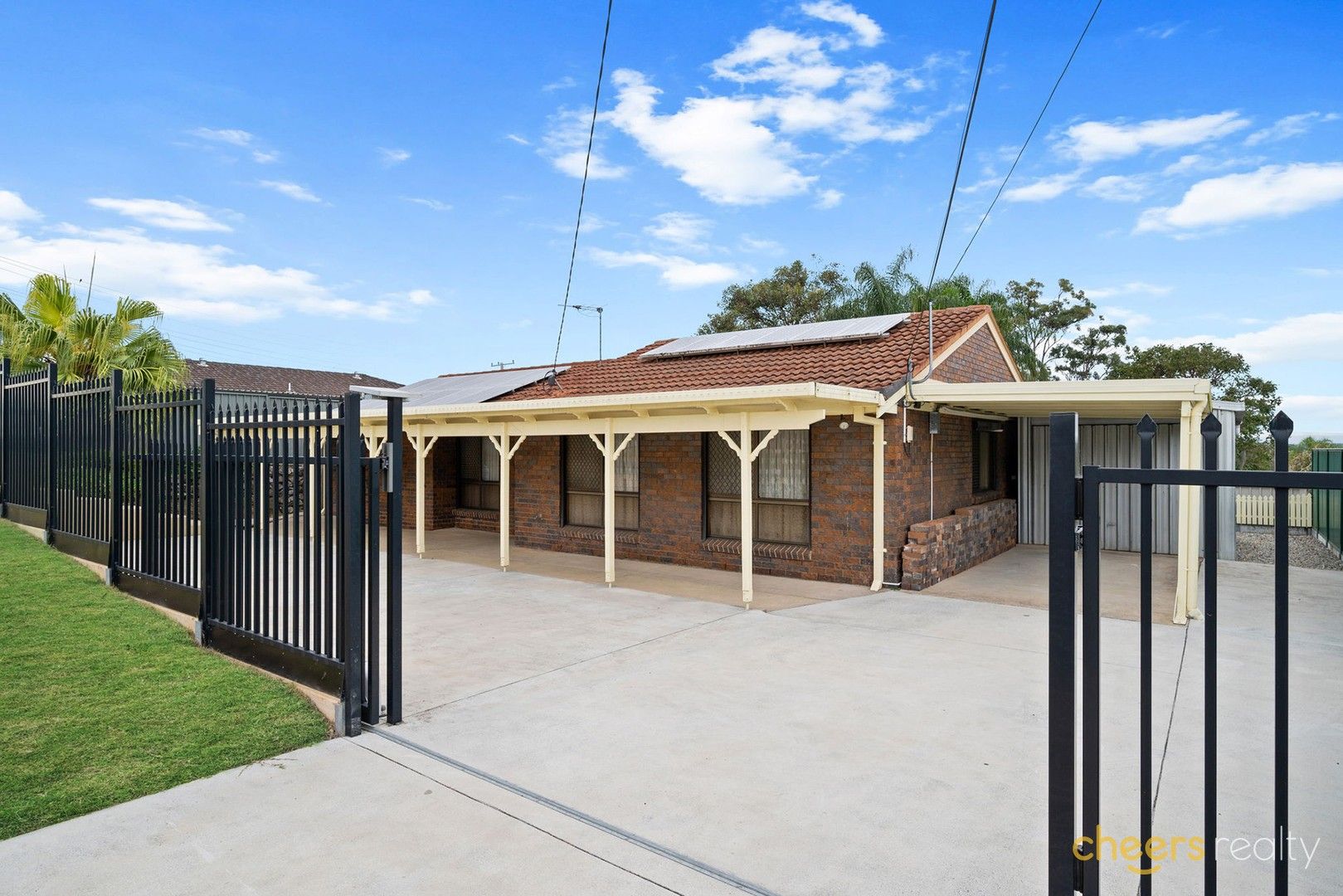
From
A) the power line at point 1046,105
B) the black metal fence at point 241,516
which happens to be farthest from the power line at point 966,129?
the black metal fence at point 241,516

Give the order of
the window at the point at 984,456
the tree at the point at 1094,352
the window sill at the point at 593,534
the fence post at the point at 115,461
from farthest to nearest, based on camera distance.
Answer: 1. the tree at the point at 1094,352
2. the window at the point at 984,456
3. the window sill at the point at 593,534
4. the fence post at the point at 115,461

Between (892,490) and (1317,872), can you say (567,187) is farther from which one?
(1317,872)

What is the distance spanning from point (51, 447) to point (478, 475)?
7.85 meters

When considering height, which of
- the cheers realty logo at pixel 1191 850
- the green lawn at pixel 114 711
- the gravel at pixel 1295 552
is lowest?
the gravel at pixel 1295 552

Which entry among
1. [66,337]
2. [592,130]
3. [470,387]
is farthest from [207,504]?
[470,387]

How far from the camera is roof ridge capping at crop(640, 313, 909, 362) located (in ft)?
39.1

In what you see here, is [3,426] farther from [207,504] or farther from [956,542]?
[956,542]

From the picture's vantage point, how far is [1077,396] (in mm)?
8742

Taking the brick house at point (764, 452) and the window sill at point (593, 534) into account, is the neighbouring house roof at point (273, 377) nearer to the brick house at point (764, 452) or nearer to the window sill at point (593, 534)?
the brick house at point (764, 452)

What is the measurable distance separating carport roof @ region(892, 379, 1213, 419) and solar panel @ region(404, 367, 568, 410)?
20.9 feet

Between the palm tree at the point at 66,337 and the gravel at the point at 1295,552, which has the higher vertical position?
the palm tree at the point at 66,337

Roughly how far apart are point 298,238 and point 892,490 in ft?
56.7

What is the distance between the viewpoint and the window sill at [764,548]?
10070 millimetres

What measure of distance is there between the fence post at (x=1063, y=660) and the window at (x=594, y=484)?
31.7 ft
